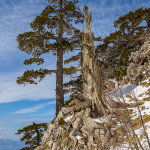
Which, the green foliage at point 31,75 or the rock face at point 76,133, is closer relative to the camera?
the rock face at point 76,133

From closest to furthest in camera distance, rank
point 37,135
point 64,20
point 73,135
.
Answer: point 73,135 → point 64,20 → point 37,135

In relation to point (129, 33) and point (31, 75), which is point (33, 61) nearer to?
point (31, 75)

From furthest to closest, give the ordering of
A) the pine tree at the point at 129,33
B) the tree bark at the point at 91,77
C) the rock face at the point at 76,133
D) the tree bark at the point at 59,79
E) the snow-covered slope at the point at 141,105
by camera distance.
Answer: the pine tree at the point at 129,33
the tree bark at the point at 59,79
the tree bark at the point at 91,77
the rock face at the point at 76,133
the snow-covered slope at the point at 141,105

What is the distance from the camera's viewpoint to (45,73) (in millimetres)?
13391

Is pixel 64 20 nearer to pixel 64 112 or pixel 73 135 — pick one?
pixel 64 112

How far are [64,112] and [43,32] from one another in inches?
315

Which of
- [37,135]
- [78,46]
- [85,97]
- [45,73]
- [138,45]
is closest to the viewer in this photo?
[85,97]

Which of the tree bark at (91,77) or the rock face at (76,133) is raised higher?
the tree bark at (91,77)

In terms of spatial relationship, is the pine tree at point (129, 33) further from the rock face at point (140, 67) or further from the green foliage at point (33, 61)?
the green foliage at point (33, 61)

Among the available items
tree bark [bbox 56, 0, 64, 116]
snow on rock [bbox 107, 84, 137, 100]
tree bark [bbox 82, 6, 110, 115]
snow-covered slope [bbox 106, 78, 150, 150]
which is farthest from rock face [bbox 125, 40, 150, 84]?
tree bark [bbox 56, 0, 64, 116]

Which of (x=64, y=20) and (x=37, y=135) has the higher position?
(x=64, y=20)

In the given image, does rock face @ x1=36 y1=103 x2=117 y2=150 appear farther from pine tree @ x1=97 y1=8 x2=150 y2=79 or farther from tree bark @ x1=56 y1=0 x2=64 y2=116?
pine tree @ x1=97 y1=8 x2=150 y2=79

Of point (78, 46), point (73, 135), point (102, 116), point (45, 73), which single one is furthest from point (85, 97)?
point (78, 46)

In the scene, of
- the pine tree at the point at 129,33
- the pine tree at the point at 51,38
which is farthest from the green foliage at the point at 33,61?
the pine tree at the point at 129,33
